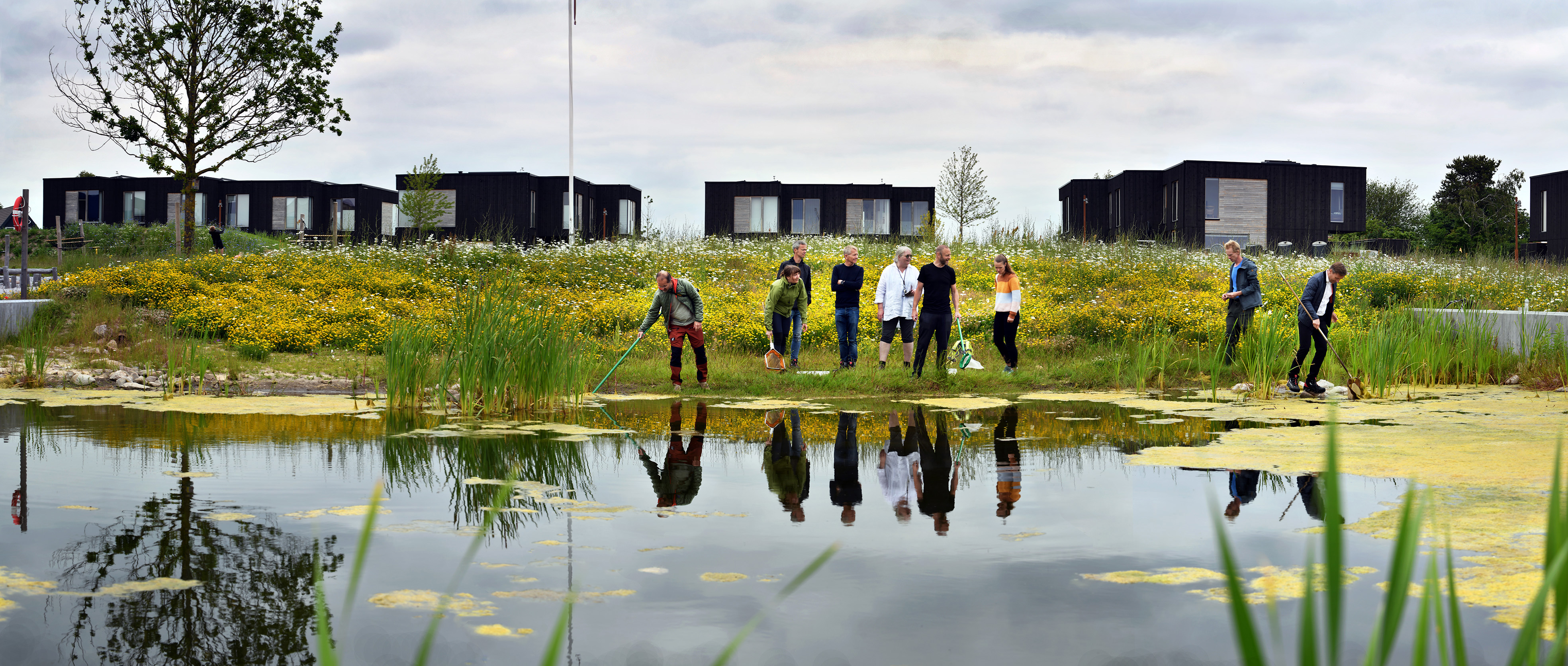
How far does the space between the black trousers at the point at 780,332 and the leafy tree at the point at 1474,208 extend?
46.1 m

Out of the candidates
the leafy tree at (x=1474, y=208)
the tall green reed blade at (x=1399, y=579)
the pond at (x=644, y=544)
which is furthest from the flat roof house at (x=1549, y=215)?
the tall green reed blade at (x=1399, y=579)

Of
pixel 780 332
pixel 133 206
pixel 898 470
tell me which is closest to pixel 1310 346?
pixel 780 332

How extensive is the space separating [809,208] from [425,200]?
17521 millimetres

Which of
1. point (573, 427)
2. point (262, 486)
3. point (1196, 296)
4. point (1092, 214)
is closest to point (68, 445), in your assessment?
point (262, 486)

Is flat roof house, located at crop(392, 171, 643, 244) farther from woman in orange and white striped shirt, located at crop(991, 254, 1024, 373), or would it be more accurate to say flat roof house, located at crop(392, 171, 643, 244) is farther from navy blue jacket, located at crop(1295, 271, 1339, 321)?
navy blue jacket, located at crop(1295, 271, 1339, 321)

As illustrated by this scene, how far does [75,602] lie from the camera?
4199 mm

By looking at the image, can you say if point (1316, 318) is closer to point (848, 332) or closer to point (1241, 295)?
point (1241, 295)

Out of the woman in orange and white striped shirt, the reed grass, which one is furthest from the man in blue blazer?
the reed grass

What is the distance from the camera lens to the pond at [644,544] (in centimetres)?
384

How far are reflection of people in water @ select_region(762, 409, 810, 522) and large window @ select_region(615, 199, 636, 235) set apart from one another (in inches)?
1836

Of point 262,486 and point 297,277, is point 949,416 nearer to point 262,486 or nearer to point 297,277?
point 262,486

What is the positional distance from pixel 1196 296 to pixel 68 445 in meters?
16.7

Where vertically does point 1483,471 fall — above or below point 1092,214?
below

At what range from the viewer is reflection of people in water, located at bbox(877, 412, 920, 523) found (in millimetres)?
6348
